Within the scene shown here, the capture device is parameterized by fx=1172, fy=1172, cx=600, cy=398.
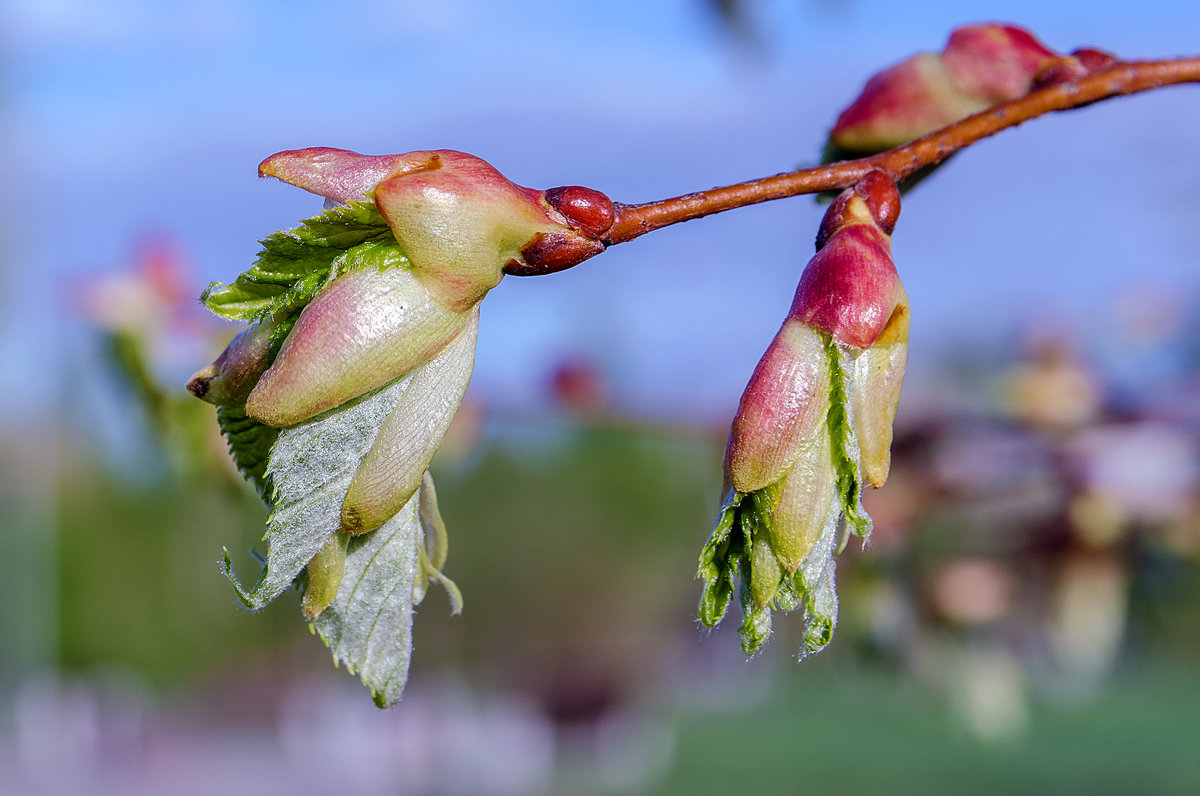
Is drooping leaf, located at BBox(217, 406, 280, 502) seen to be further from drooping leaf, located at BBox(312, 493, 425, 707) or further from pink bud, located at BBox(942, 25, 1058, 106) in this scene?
pink bud, located at BBox(942, 25, 1058, 106)

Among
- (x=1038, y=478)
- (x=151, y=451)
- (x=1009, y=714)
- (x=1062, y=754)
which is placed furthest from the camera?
(x=1062, y=754)

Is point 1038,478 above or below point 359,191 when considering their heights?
below

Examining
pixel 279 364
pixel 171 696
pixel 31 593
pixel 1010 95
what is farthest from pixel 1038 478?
pixel 171 696

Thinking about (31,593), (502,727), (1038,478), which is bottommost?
(502,727)

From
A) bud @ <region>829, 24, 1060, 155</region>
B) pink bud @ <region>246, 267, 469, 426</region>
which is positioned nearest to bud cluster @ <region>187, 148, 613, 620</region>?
pink bud @ <region>246, 267, 469, 426</region>

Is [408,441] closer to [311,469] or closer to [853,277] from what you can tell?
[311,469]

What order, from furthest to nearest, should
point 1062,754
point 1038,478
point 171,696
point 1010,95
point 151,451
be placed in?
point 171,696 < point 1062,754 < point 1038,478 < point 151,451 < point 1010,95

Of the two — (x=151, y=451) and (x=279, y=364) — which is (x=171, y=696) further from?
(x=279, y=364)
